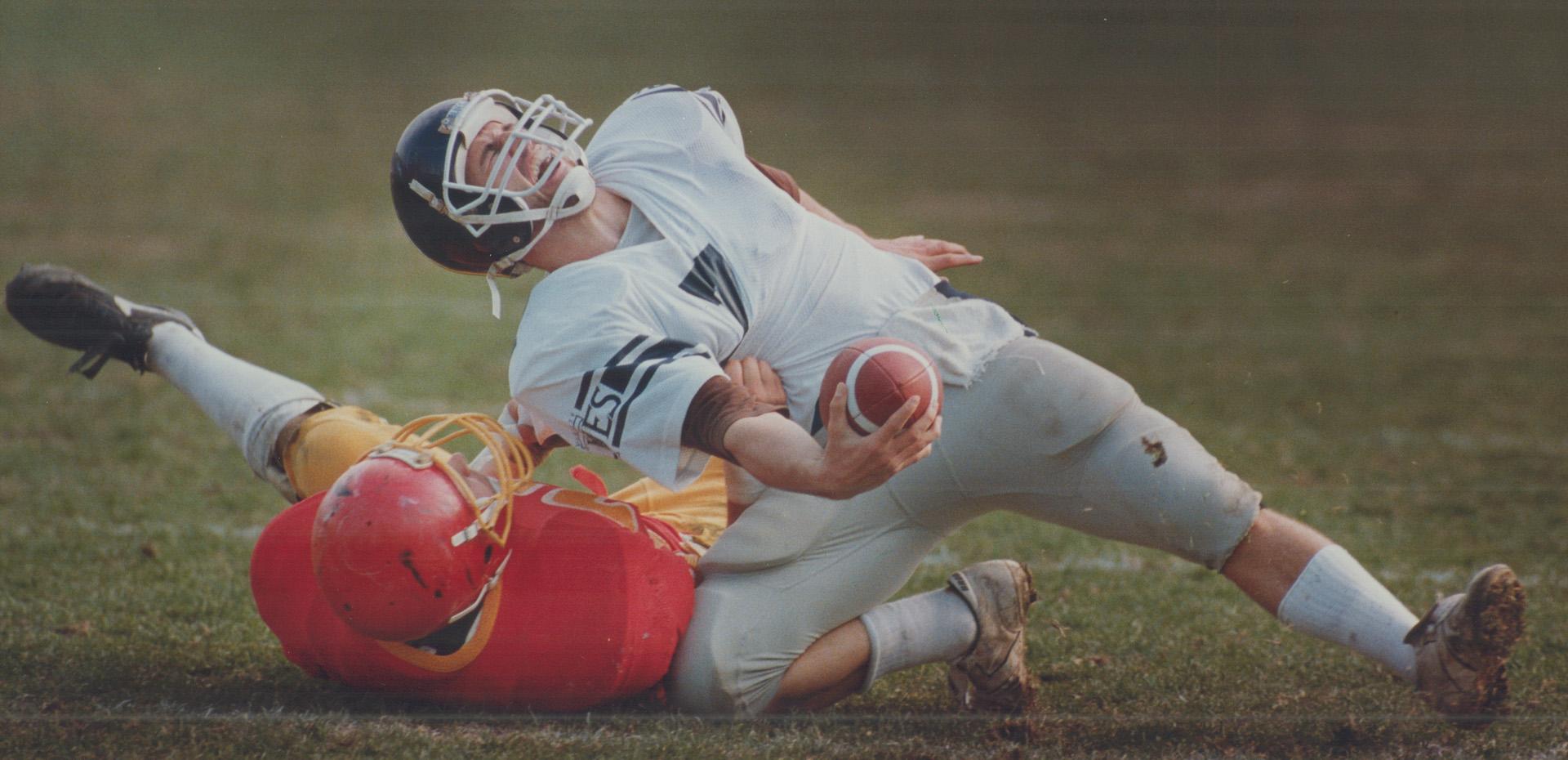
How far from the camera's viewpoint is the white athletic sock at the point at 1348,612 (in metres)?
2.52

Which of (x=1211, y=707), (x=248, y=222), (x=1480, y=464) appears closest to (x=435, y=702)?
(x=1211, y=707)

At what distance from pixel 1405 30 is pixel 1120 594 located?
6.36 m

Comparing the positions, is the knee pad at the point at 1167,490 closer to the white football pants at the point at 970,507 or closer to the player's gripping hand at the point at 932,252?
the white football pants at the point at 970,507

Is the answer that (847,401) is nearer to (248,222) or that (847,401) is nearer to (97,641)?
(97,641)

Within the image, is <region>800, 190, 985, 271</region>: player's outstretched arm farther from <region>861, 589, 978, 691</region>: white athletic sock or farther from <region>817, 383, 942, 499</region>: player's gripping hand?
<region>817, 383, 942, 499</region>: player's gripping hand

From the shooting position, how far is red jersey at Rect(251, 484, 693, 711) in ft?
8.39

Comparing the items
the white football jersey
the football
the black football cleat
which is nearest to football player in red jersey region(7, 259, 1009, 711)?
the white football jersey

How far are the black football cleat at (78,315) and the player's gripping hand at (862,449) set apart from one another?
76.3 inches

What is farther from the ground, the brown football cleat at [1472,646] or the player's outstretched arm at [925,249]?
the player's outstretched arm at [925,249]

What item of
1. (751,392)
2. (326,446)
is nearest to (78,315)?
(326,446)

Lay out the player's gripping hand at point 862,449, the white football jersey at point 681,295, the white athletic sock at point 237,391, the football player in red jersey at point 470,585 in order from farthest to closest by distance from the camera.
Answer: the white athletic sock at point 237,391
the football player in red jersey at point 470,585
the white football jersey at point 681,295
the player's gripping hand at point 862,449

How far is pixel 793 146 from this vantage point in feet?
20.4

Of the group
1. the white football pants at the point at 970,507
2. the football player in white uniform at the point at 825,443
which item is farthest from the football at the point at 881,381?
the white football pants at the point at 970,507

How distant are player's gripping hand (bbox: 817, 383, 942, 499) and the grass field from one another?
55 cm
